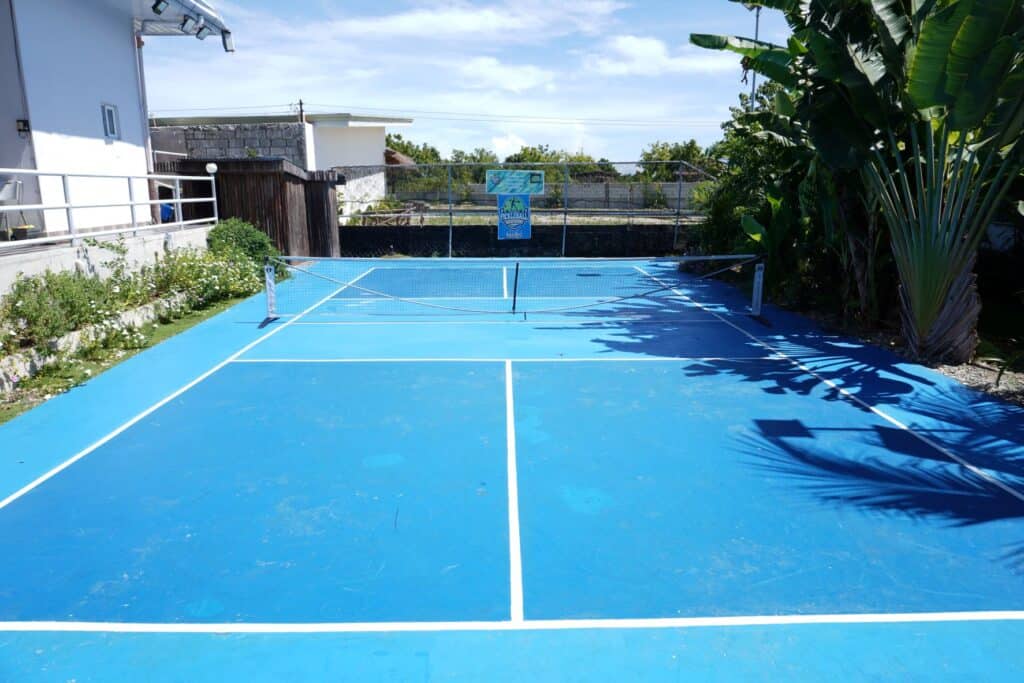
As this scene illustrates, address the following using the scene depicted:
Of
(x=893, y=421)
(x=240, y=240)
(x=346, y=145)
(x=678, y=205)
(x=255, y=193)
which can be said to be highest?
(x=346, y=145)

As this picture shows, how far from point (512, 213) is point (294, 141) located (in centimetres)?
916

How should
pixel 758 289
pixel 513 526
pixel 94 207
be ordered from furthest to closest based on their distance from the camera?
1. pixel 758 289
2. pixel 94 207
3. pixel 513 526

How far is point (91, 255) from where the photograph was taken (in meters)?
11.4

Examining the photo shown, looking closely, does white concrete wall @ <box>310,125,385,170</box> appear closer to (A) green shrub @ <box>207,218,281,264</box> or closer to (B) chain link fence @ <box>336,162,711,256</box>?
(B) chain link fence @ <box>336,162,711,256</box>

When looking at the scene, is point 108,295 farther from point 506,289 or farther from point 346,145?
point 346,145

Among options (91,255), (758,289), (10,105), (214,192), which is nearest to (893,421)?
(758,289)

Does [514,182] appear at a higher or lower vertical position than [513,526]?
higher

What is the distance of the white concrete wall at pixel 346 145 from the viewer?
30.2m

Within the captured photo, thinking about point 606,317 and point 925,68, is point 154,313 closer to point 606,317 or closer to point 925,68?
point 606,317

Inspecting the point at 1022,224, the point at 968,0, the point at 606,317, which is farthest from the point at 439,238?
the point at 968,0

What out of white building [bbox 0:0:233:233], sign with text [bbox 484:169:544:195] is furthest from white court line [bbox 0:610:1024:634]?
sign with text [bbox 484:169:544:195]

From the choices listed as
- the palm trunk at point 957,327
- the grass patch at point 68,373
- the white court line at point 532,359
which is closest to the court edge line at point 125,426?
the white court line at point 532,359

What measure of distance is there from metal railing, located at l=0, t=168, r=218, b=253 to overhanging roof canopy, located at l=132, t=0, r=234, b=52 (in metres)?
3.42

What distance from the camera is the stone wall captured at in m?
26.0
